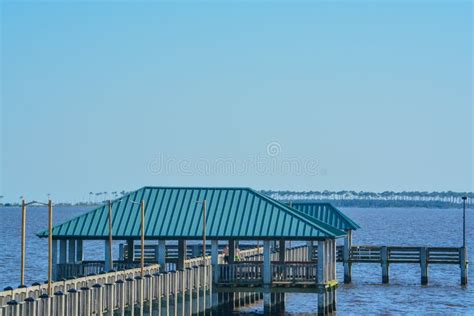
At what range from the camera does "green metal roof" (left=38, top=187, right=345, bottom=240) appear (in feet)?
154

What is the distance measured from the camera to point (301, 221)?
1866 inches

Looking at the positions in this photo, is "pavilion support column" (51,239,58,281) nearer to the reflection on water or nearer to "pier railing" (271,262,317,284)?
the reflection on water

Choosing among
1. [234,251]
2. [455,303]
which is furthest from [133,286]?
[455,303]

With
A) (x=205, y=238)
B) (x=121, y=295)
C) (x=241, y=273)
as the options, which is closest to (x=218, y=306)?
(x=241, y=273)

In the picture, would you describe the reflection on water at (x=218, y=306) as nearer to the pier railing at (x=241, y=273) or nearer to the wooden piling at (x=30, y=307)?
the pier railing at (x=241, y=273)

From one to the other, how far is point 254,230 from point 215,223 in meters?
1.80

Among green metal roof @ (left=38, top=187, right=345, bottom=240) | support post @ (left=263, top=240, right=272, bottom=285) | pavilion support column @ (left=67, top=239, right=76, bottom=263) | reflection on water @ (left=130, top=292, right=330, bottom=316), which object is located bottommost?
reflection on water @ (left=130, top=292, right=330, bottom=316)

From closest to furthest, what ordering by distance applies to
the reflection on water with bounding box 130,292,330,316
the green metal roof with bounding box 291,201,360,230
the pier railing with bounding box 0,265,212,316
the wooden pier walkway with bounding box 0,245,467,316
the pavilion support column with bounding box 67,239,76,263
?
1. the pier railing with bounding box 0,265,212,316
2. the wooden pier walkway with bounding box 0,245,467,316
3. the reflection on water with bounding box 130,292,330,316
4. the pavilion support column with bounding box 67,239,76,263
5. the green metal roof with bounding box 291,201,360,230

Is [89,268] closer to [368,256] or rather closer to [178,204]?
[178,204]

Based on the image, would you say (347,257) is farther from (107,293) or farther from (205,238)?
(107,293)

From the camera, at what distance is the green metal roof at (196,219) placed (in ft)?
154

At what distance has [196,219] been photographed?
159 ft

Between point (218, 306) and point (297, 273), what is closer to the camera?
point (297, 273)

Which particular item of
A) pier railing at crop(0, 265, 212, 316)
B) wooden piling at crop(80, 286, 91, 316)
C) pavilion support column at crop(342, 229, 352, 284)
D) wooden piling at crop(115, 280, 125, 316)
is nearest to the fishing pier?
pier railing at crop(0, 265, 212, 316)
